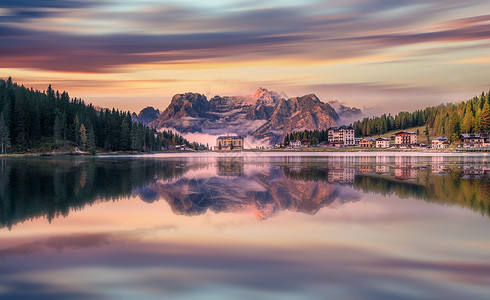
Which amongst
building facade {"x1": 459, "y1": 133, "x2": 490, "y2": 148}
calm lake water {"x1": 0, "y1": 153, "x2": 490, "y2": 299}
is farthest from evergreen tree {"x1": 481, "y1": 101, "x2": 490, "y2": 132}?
calm lake water {"x1": 0, "y1": 153, "x2": 490, "y2": 299}

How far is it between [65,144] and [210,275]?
162459mm

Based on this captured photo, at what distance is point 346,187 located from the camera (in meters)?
30.0

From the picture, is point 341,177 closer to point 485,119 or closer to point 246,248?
point 246,248

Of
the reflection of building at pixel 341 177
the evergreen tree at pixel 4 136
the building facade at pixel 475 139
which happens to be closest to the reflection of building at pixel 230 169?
the reflection of building at pixel 341 177

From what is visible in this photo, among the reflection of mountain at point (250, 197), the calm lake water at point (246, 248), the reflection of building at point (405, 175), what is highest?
the calm lake water at point (246, 248)

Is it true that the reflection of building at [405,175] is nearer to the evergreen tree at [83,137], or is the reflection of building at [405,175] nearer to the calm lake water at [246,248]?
the calm lake water at [246,248]

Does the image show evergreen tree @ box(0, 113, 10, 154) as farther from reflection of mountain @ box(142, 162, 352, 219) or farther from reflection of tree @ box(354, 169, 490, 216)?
reflection of tree @ box(354, 169, 490, 216)

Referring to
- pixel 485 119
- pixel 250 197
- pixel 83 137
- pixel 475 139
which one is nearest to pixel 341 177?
pixel 250 197

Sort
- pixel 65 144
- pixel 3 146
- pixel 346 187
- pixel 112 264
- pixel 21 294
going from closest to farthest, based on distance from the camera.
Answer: pixel 21 294 → pixel 112 264 → pixel 346 187 → pixel 3 146 → pixel 65 144

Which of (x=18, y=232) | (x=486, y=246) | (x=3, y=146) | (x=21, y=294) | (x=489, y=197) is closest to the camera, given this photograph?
(x=21, y=294)

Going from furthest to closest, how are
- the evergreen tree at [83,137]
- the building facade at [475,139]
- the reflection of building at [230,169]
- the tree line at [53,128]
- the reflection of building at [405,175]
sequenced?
the building facade at [475,139], the evergreen tree at [83,137], the tree line at [53,128], the reflection of building at [230,169], the reflection of building at [405,175]

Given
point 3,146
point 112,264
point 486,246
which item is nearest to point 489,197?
point 486,246

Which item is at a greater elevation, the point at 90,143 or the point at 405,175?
the point at 90,143

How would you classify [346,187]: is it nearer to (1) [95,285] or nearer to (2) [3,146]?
(1) [95,285]
